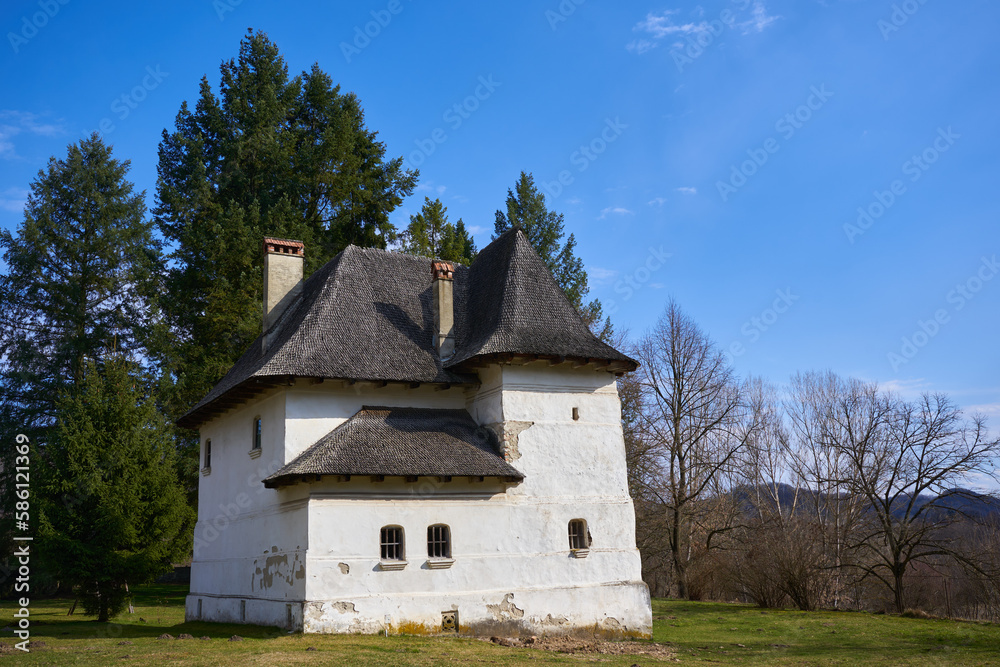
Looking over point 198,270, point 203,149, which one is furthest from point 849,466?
point 203,149

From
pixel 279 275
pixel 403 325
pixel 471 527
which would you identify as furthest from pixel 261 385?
pixel 471 527

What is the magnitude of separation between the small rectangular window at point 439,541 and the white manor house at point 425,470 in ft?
0.10

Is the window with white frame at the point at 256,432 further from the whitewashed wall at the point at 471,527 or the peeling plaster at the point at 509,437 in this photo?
the peeling plaster at the point at 509,437

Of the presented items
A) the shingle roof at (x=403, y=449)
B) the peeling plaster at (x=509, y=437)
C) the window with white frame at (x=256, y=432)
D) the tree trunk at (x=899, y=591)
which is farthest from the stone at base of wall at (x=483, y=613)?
the tree trunk at (x=899, y=591)

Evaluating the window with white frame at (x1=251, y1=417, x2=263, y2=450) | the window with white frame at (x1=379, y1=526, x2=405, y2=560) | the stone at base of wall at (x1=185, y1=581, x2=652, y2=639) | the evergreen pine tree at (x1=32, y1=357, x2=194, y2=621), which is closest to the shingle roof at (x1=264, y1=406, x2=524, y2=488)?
the window with white frame at (x1=379, y1=526, x2=405, y2=560)

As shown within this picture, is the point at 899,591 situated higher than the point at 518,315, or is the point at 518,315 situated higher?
the point at 518,315

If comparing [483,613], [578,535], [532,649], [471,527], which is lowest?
[532,649]

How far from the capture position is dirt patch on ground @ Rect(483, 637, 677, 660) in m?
15.3

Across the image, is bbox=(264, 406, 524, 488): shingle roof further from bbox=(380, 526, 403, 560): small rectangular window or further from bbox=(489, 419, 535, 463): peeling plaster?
bbox=(380, 526, 403, 560): small rectangular window

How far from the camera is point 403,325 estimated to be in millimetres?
19938

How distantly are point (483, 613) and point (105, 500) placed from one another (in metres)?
9.82

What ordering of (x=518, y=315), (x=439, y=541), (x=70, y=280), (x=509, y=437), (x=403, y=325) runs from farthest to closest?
(x=70, y=280), (x=403, y=325), (x=518, y=315), (x=509, y=437), (x=439, y=541)

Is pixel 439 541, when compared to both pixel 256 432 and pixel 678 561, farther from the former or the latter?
pixel 678 561

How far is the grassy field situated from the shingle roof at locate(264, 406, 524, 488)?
3239mm
